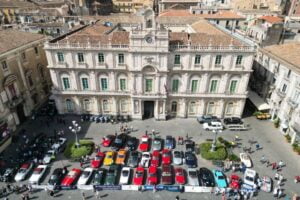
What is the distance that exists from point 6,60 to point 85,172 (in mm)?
28557

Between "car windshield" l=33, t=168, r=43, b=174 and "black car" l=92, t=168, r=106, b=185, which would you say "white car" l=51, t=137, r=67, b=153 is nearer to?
"car windshield" l=33, t=168, r=43, b=174

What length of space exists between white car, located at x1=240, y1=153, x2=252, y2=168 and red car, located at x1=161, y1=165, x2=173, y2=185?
1310 centimetres

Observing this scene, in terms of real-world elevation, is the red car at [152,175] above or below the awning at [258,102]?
below

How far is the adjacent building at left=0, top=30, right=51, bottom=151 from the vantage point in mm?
43844

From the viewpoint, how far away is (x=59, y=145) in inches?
1617

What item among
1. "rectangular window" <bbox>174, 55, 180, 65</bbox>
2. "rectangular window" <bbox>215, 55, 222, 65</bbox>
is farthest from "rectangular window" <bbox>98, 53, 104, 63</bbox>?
"rectangular window" <bbox>215, 55, 222, 65</bbox>

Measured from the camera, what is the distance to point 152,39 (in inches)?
1654

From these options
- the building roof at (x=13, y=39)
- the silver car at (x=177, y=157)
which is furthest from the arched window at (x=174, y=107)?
the building roof at (x=13, y=39)

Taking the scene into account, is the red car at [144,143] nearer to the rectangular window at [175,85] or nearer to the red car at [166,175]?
the red car at [166,175]

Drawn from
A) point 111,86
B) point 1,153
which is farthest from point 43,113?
point 111,86

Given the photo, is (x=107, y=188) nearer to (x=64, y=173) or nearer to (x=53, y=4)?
(x=64, y=173)

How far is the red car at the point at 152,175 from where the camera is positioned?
33.6 metres

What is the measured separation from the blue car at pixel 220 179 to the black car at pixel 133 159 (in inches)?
517

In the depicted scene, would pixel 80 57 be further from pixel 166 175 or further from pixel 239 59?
pixel 239 59
